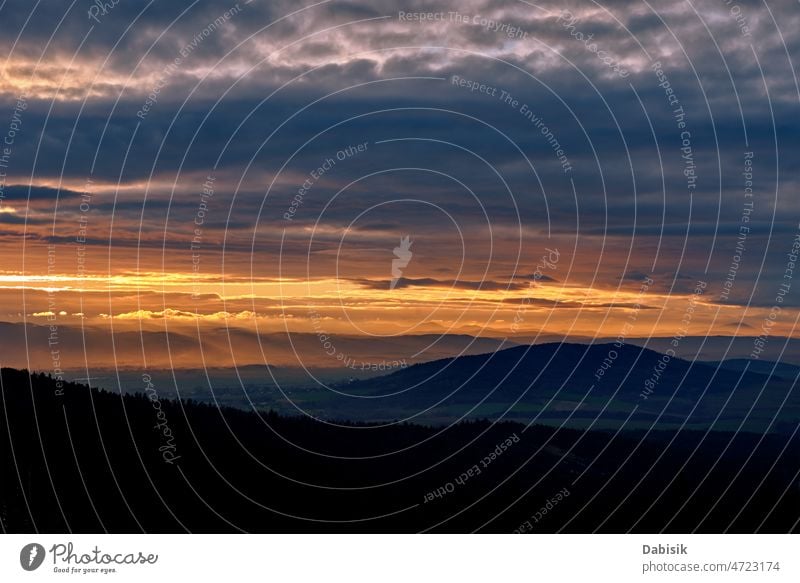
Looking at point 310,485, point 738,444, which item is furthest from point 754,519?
point 310,485

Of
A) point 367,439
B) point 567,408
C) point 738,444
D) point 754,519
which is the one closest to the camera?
point 367,439

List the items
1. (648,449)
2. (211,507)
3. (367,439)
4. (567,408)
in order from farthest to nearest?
(567,408) → (648,449) → (367,439) → (211,507)

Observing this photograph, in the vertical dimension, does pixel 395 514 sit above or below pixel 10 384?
below

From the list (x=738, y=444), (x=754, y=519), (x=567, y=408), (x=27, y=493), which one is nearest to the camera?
(x=27, y=493)

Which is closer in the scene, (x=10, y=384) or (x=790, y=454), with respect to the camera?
(x=10, y=384)

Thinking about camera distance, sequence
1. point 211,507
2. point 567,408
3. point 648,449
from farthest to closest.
Answer: point 567,408 < point 648,449 < point 211,507

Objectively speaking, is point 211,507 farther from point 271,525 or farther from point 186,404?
point 186,404

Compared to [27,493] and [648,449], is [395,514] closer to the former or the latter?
[27,493]

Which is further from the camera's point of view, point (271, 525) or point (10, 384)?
point (10, 384)

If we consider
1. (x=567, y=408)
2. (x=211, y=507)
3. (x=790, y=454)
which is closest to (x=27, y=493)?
(x=211, y=507)
